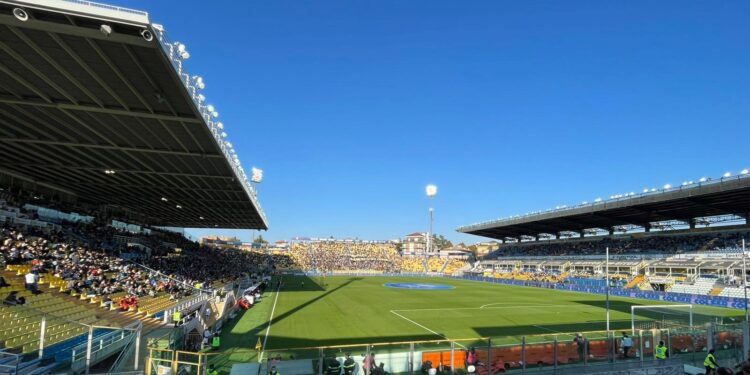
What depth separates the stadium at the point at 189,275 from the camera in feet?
42.0

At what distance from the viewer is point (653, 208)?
57.2 meters

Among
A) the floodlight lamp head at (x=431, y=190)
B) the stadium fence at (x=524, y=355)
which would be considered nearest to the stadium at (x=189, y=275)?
the stadium fence at (x=524, y=355)

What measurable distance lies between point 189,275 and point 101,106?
26847 millimetres

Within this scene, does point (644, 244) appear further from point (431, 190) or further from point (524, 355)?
point (524, 355)

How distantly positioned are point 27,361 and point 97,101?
9.53 metres

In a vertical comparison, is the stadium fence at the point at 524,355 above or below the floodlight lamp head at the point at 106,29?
below

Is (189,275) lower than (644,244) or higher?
lower

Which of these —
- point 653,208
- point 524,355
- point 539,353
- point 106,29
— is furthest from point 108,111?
point 653,208

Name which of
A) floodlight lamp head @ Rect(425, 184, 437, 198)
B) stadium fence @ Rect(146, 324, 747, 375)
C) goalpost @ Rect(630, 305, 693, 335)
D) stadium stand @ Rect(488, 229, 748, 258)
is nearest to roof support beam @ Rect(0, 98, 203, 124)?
stadium fence @ Rect(146, 324, 747, 375)

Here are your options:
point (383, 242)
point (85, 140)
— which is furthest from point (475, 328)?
point (383, 242)

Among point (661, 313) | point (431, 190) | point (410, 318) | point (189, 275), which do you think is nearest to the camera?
point (661, 313)

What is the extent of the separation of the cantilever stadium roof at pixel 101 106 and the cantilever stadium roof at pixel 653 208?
44.8 meters

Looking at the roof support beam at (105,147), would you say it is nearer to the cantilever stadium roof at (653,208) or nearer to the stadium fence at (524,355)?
the stadium fence at (524,355)

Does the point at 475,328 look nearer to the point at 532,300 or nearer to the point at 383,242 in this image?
the point at 532,300
